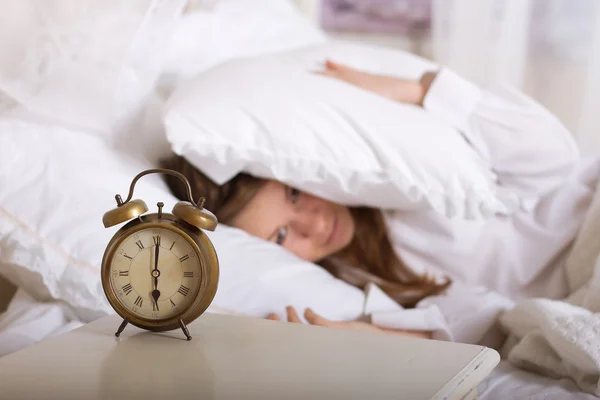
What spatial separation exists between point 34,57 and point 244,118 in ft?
1.10

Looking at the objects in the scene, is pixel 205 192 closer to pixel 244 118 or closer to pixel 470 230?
pixel 244 118

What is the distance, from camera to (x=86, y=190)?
3.41ft

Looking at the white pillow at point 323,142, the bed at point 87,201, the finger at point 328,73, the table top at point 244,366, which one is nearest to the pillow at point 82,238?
the bed at point 87,201

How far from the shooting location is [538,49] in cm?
206

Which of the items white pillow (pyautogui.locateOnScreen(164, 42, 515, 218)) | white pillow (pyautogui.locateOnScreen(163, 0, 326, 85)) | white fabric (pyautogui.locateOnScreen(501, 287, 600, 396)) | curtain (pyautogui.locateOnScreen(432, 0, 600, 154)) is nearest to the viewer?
white fabric (pyautogui.locateOnScreen(501, 287, 600, 396))

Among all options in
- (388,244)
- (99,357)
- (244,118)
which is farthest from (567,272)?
(99,357)

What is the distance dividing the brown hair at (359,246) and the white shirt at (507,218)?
28 mm

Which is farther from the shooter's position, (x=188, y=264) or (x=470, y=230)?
(x=470, y=230)

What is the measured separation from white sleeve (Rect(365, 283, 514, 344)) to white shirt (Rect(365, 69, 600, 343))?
0.06 meters

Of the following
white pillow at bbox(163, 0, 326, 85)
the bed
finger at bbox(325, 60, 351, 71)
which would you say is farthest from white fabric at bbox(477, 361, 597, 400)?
white pillow at bbox(163, 0, 326, 85)

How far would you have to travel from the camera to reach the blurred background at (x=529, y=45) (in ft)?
6.36

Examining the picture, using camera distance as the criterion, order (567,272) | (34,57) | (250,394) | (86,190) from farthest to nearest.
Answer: (567,272) → (34,57) → (86,190) → (250,394)

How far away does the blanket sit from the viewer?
2.77ft

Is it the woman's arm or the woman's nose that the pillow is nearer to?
the woman's nose
